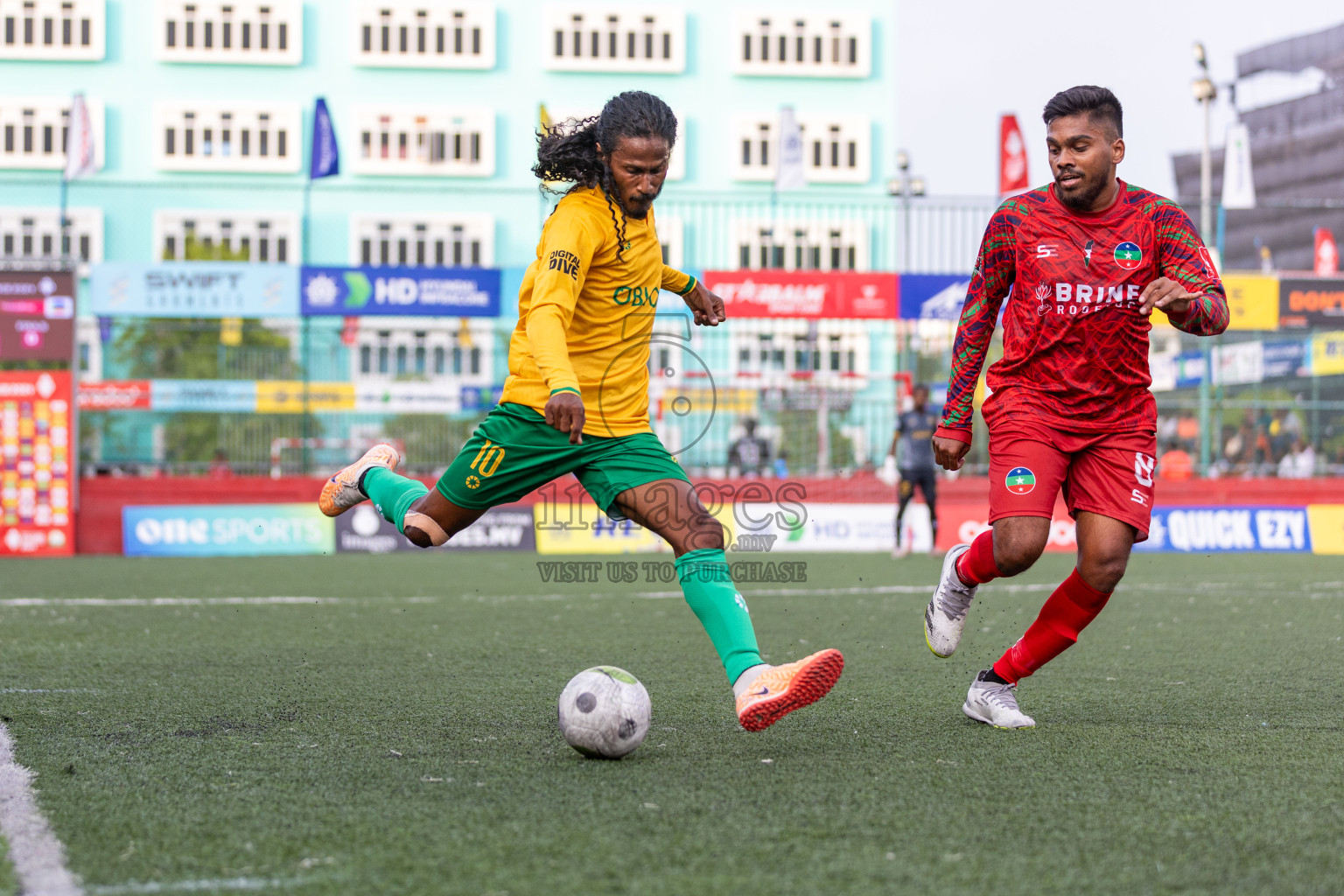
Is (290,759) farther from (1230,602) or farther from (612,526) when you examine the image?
(612,526)

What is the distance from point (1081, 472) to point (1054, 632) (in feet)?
1.83

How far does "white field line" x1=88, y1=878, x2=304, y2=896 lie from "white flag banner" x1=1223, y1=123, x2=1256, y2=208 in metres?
19.8

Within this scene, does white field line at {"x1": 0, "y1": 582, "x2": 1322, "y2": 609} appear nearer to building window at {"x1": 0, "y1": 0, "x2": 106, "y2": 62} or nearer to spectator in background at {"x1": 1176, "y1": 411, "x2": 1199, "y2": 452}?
spectator in background at {"x1": 1176, "y1": 411, "x2": 1199, "y2": 452}

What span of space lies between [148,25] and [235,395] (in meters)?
28.8

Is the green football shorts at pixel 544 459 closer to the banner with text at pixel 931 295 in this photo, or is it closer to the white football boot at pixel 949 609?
the white football boot at pixel 949 609

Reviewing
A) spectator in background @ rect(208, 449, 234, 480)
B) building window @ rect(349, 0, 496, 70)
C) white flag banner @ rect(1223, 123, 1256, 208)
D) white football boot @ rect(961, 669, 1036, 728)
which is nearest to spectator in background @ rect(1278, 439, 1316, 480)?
white flag banner @ rect(1223, 123, 1256, 208)

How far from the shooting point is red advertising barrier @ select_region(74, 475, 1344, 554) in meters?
17.2

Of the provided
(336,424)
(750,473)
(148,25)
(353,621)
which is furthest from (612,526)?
(148,25)

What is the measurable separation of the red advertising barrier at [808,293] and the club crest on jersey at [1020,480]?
558 inches

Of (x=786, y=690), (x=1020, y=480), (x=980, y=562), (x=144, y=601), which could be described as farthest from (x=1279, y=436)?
(x=786, y=690)

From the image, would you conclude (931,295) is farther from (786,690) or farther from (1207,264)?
(786,690)

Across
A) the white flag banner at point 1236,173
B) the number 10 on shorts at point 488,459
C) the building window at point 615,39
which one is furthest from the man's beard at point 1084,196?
the building window at point 615,39

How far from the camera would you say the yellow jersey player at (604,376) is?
3.98 meters

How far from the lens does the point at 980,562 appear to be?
4496mm
